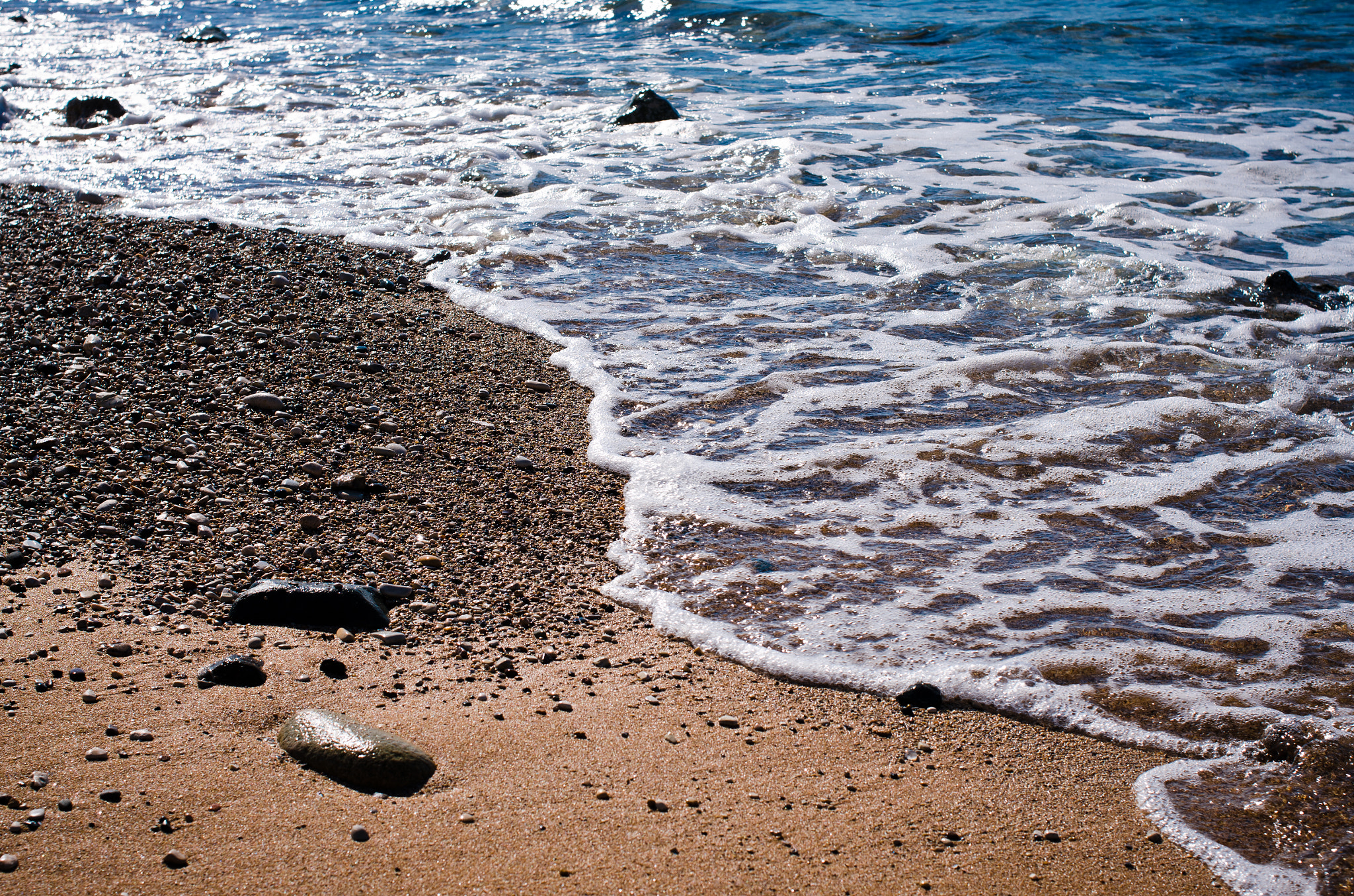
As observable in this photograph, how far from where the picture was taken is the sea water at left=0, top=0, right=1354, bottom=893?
2.76 m

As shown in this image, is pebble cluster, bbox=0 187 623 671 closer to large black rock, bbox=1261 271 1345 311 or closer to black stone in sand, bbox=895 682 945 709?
black stone in sand, bbox=895 682 945 709

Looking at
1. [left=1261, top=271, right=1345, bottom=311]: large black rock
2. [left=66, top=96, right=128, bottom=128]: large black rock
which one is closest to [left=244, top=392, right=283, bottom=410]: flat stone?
[left=1261, top=271, right=1345, bottom=311]: large black rock

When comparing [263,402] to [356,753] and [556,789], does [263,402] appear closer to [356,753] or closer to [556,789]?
[356,753]

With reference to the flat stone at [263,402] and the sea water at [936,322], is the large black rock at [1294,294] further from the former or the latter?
the flat stone at [263,402]

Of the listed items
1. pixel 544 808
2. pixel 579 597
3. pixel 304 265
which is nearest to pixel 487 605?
pixel 579 597

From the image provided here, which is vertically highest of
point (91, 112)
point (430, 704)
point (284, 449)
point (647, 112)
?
point (91, 112)

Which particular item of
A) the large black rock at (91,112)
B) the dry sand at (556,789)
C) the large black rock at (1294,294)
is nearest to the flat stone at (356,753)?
the dry sand at (556,789)

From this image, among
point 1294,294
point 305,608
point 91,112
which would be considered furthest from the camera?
point 91,112

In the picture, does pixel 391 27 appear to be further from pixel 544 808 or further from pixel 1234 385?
pixel 544 808

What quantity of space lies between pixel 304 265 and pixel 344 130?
4.53 m

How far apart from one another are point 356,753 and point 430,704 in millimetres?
313

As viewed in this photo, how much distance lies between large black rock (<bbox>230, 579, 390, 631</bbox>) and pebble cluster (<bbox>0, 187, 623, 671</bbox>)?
8cm

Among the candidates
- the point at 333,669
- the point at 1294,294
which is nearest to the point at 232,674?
the point at 333,669

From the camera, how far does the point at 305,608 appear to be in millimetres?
2713
